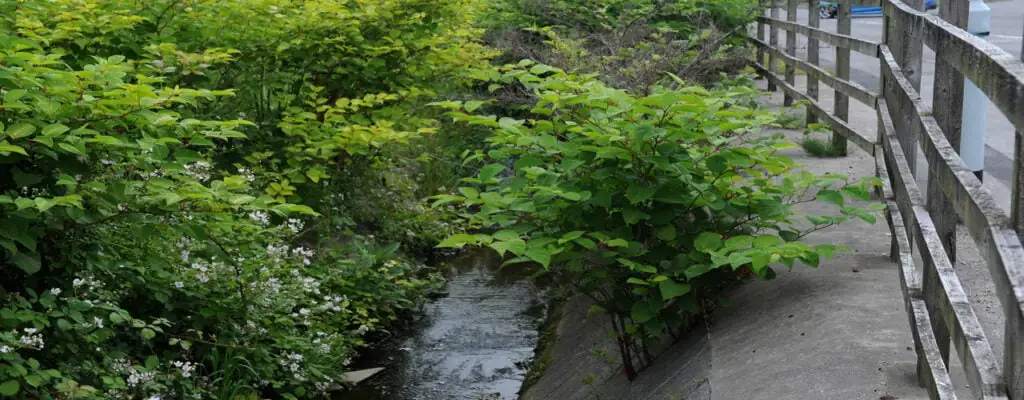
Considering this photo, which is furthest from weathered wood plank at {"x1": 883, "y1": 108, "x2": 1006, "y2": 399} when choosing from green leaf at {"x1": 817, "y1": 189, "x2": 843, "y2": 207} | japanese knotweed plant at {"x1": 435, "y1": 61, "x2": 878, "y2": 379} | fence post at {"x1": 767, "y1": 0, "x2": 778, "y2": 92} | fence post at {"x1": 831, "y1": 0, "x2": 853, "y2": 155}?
fence post at {"x1": 767, "y1": 0, "x2": 778, "y2": 92}

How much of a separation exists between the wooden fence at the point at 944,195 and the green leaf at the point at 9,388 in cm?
346

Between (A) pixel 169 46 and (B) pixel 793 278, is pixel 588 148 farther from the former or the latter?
(A) pixel 169 46

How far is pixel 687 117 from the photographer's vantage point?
5223 millimetres

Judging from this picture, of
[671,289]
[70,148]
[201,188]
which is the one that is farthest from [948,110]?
[70,148]

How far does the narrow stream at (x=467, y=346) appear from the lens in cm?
736

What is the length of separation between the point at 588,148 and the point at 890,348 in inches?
62.4

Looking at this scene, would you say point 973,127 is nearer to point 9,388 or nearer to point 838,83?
point 838,83

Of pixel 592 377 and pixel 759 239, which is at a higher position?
pixel 759 239

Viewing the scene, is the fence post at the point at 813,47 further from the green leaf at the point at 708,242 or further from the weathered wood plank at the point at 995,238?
the weathered wood plank at the point at 995,238

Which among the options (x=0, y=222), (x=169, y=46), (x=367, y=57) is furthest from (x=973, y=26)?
(x=0, y=222)

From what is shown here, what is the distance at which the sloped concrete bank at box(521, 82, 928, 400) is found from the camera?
4492mm

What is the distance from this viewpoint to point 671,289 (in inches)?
204

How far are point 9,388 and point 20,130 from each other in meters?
1.04

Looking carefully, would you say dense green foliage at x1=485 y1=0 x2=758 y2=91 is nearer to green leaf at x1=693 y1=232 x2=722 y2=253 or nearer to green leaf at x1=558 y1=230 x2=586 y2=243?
green leaf at x1=693 y1=232 x2=722 y2=253
